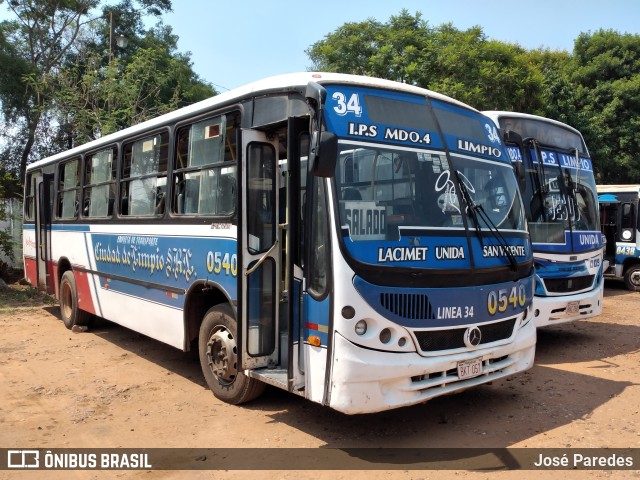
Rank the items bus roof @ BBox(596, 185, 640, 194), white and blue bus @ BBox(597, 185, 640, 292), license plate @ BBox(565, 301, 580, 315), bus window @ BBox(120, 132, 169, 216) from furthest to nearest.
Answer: bus roof @ BBox(596, 185, 640, 194) → white and blue bus @ BBox(597, 185, 640, 292) → license plate @ BBox(565, 301, 580, 315) → bus window @ BBox(120, 132, 169, 216)

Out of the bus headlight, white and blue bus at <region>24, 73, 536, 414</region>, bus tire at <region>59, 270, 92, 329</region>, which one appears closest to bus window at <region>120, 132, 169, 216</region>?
white and blue bus at <region>24, 73, 536, 414</region>

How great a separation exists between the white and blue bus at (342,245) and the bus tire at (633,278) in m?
11.0

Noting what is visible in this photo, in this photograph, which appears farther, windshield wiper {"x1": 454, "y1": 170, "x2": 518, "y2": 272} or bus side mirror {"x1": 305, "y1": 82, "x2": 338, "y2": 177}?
windshield wiper {"x1": 454, "y1": 170, "x2": 518, "y2": 272}

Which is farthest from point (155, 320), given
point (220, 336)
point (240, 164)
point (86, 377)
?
point (240, 164)

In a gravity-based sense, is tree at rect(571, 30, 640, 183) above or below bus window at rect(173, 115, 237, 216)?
above

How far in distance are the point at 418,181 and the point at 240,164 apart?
152 cm

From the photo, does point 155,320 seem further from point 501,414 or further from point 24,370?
point 501,414

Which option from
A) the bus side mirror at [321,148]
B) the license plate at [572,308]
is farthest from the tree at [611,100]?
the bus side mirror at [321,148]

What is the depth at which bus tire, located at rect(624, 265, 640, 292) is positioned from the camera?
1453 cm

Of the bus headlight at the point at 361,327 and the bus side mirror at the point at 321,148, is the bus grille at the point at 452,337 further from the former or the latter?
the bus side mirror at the point at 321,148

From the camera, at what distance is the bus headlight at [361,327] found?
13.5 ft

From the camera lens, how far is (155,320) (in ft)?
21.9

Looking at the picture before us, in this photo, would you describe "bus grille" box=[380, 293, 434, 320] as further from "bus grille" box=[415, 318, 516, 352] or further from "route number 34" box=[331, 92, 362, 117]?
"route number 34" box=[331, 92, 362, 117]

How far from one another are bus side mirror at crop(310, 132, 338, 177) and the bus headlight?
1.09m
